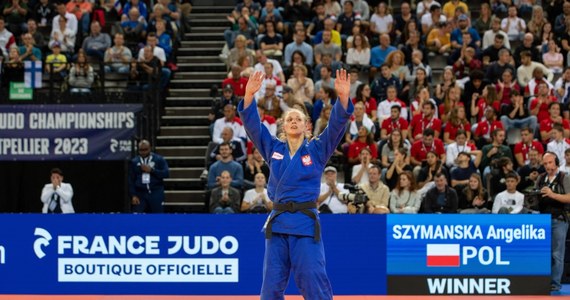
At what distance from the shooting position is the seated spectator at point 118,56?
20875 millimetres

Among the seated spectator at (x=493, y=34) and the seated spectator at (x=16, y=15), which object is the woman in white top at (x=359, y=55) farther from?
the seated spectator at (x=16, y=15)

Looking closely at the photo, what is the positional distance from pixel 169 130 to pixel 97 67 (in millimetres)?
1893

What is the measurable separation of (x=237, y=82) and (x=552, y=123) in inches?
222

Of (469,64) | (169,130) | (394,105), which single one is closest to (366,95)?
(394,105)

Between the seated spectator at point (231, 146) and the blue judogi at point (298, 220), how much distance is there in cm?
890

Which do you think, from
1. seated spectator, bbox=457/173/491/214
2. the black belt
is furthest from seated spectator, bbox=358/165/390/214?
the black belt

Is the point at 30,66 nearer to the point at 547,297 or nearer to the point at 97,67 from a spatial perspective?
the point at 97,67

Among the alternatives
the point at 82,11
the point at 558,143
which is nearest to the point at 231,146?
the point at 558,143

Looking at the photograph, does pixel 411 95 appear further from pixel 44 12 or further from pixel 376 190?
pixel 44 12

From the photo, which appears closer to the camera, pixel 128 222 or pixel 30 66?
pixel 128 222

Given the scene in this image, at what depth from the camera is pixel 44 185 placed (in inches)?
768

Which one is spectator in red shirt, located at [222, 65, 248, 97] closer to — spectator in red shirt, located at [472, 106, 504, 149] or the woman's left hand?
spectator in red shirt, located at [472, 106, 504, 149]

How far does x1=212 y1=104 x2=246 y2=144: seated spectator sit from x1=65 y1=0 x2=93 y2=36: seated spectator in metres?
5.09

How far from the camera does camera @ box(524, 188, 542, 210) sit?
15.2 meters
